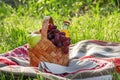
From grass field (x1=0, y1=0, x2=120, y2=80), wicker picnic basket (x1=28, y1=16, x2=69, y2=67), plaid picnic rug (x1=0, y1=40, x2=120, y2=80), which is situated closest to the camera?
plaid picnic rug (x1=0, y1=40, x2=120, y2=80)

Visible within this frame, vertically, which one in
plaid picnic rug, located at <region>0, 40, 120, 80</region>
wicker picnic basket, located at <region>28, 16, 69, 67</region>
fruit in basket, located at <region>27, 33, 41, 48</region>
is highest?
fruit in basket, located at <region>27, 33, 41, 48</region>

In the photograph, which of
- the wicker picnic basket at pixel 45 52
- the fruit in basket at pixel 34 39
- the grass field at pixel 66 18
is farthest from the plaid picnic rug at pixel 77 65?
the grass field at pixel 66 18

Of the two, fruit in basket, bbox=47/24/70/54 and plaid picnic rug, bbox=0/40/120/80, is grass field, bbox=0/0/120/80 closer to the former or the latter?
plaid picnic rug, bbox=0/40/120/80

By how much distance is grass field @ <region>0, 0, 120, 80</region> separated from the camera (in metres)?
4.71

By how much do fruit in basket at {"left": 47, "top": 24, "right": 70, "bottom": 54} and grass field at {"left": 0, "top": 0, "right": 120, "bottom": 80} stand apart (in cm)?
90

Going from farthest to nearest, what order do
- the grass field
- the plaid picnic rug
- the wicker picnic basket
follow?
the grass field, the wicker picnic basket, the plaid picnic rug

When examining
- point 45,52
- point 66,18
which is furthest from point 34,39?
point 66,18

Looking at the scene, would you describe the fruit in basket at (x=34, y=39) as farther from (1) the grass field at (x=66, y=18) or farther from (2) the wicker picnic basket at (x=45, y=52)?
(1) the grass field at (x=66, y=18)

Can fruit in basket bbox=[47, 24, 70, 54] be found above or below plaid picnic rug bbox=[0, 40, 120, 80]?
above

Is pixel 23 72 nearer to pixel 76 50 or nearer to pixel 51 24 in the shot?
pixel 51 24

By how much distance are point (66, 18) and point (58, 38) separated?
244 centimetres

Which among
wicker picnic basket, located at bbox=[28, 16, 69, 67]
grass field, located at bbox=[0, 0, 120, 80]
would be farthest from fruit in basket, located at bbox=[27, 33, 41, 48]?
grass field, located at bbox=[0, 0, 120, 80]

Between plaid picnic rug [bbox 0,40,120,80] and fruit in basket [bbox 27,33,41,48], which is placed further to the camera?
fruit in basket [bbox 27,33,41,48]

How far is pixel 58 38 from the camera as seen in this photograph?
3.47 m
